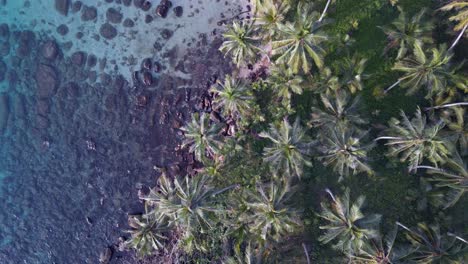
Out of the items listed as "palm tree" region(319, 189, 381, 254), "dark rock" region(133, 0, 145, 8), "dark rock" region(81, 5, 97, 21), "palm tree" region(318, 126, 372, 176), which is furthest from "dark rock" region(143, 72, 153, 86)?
"palm tree" region(319, 189, 381, 254)

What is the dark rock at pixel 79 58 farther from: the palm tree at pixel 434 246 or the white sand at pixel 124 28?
the palm tree at pixel 434 246

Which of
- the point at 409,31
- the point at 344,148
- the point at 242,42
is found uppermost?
the point at 409,31

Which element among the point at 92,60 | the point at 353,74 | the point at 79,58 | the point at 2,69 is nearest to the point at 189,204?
the point at 353,74

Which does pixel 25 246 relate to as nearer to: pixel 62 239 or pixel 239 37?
pixel 62 239

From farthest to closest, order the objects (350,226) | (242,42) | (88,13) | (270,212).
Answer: (88,13) → (242,42) → (270,212) → (350,226)

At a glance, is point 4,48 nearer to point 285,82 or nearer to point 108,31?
point 108,31

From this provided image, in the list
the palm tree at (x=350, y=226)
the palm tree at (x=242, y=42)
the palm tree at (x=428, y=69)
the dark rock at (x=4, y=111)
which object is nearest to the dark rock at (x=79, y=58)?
the dark rock at (x=4, y=111)

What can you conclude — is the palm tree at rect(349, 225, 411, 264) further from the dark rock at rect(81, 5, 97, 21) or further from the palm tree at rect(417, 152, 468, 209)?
the dark rock at rect(81, 5, 97, 21)
